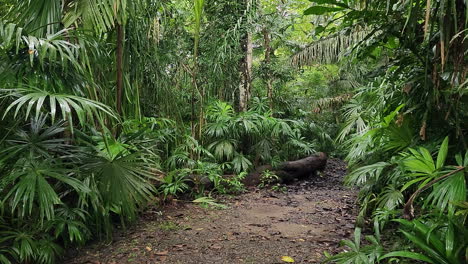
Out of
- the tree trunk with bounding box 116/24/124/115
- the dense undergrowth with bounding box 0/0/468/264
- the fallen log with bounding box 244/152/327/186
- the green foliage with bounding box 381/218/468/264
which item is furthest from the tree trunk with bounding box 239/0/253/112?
the green foliage with bounding box 381/218/468/264

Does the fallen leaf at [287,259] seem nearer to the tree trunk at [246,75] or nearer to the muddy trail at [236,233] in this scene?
the muddy trail at [236,233]

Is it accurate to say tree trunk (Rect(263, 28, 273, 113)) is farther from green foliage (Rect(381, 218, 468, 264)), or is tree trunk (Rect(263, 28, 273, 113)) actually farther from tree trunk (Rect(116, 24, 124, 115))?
green foliage (Rect(381, 218, 468, 264))

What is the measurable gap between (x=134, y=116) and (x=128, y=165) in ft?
4.49

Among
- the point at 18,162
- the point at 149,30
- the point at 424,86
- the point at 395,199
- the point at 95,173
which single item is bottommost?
the point at 395,199

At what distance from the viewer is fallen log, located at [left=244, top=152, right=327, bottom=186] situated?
17.9 feet

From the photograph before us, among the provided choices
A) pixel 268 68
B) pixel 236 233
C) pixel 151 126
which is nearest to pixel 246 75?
pixel 268 68

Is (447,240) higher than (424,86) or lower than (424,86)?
lower

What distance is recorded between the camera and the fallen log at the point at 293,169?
5.46 m

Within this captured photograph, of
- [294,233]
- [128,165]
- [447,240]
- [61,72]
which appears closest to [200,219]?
[294,233]

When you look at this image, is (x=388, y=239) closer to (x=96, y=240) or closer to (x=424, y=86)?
(x=424, y=86)

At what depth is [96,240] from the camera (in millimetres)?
2922

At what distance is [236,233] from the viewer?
3.11 meters

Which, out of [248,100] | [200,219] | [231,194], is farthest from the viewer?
[248,100]

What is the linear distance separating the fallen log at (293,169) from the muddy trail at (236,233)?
79 cm
